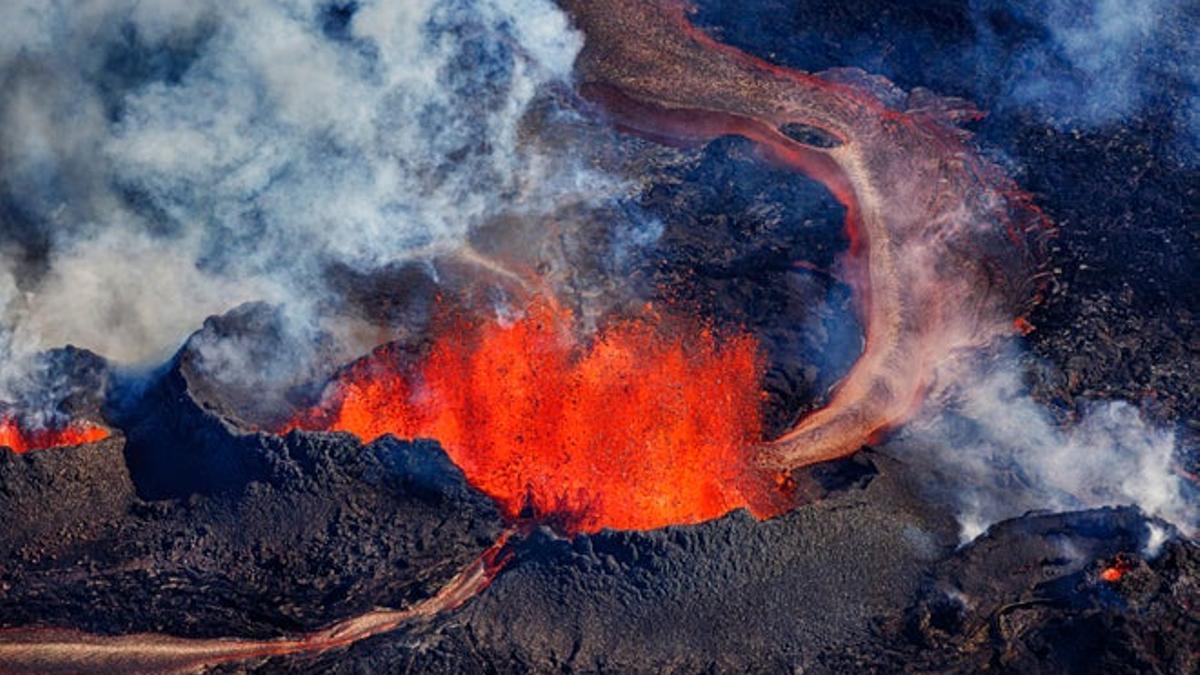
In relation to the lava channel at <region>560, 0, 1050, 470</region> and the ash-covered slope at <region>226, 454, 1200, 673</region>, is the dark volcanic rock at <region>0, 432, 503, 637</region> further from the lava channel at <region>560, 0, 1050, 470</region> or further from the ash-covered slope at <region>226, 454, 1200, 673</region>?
the lava channel at <region>560, 0, 1050, 470</region>

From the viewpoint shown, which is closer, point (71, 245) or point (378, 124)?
point (71, 245)

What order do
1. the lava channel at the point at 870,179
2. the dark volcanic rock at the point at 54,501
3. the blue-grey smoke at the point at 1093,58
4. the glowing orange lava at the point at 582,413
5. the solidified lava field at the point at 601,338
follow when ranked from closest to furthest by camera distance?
the solidified lava field at the point at 601,338, the dark volcanic rock at the point at 54,501, the glowing orange lava at the point at 582,413, the lava channel at the point at 870,179, the blue-grey smoke at the point at 1093,58

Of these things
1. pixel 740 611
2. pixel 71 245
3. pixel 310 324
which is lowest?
pixel 71 245

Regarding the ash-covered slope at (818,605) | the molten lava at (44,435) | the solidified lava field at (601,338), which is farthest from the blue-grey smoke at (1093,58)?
the molten lava at (44,435)

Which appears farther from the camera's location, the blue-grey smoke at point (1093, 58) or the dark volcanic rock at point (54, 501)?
the blue-grey smoke at point (1093, 58)

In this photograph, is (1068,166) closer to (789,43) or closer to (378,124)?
(789,43)

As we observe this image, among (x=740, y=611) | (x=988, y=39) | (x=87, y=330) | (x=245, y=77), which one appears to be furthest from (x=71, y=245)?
(x=988, y=39)

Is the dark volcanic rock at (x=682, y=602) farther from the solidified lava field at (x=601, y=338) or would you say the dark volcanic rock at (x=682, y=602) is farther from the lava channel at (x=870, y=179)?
the lava channel at (x=870, y=179)
